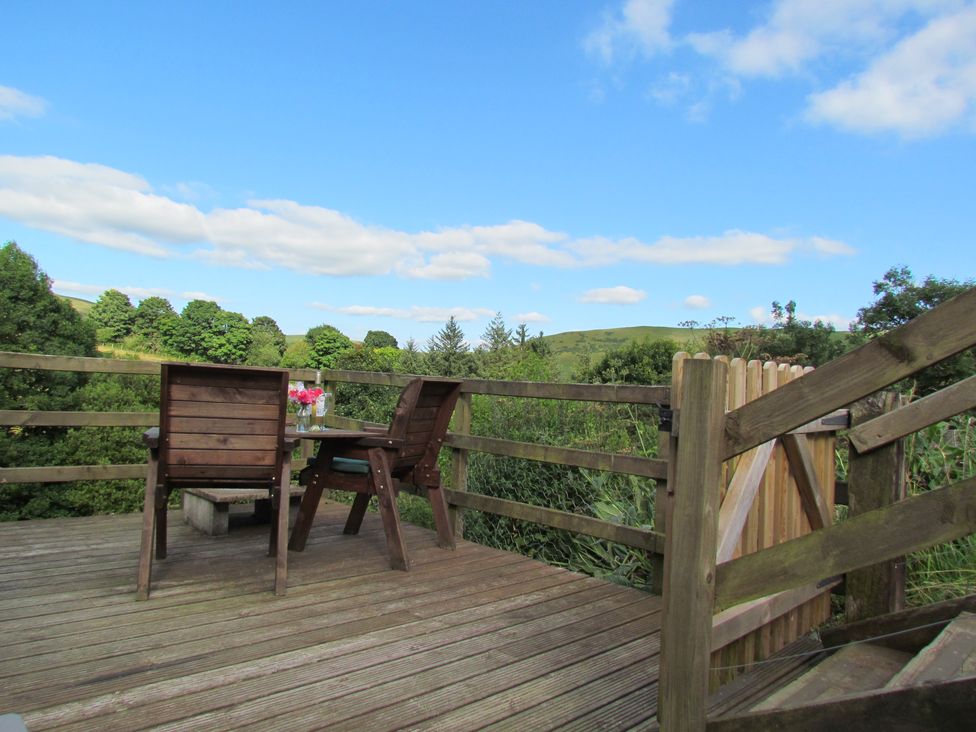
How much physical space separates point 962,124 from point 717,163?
3.59m

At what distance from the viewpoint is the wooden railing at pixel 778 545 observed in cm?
123

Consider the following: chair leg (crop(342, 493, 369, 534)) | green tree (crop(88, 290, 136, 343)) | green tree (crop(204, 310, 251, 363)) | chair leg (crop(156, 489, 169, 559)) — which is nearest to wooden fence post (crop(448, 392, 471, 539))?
chair leg (crop(342, 493, 369, 534))

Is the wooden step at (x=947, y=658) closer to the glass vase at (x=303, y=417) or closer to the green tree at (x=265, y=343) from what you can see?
the glass vase at (x=303, y=417)

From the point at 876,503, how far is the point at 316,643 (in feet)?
7.33

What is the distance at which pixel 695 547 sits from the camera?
152 cm

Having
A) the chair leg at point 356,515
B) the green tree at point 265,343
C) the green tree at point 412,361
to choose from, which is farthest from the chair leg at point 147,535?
the green tree at point 265,343

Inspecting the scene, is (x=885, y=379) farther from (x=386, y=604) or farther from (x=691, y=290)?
(x=691, y=290)

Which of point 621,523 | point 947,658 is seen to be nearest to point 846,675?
point 947,658

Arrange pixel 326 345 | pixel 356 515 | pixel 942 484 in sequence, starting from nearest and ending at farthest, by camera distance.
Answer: pixel 942 484, pixel 356 515, pixel 326 345

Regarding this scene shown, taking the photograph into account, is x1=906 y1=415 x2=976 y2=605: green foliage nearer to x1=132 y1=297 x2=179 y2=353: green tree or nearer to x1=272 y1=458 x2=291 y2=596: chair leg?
x1=272 y1=458 x2=291 y2=596: chair leg

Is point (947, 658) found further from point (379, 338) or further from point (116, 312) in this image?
point (116, 312)

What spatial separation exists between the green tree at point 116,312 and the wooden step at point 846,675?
25268 millimetres

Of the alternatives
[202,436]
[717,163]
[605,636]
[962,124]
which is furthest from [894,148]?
[202,436]

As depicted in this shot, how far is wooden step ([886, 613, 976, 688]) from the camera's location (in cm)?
159
